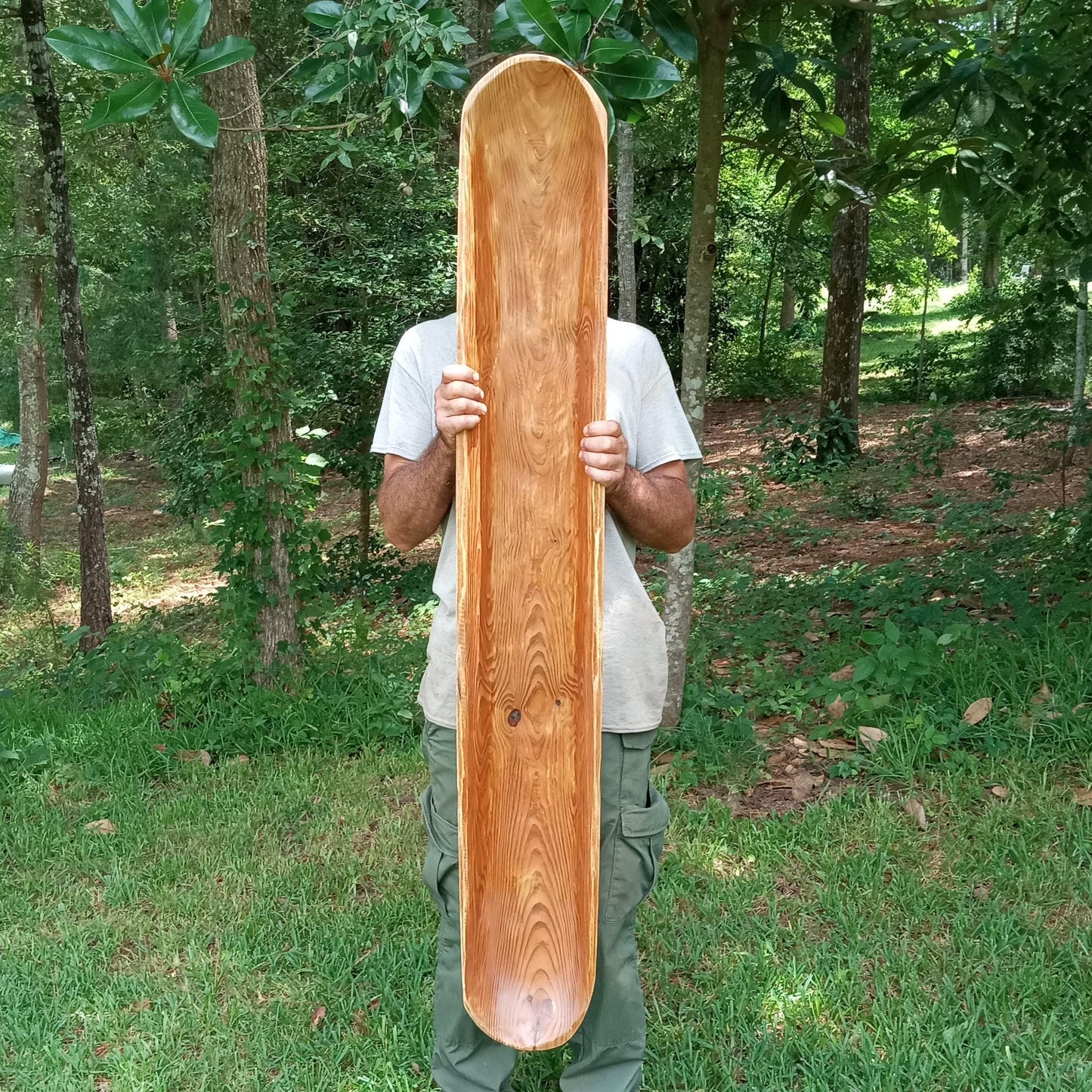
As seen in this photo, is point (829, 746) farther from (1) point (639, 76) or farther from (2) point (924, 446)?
(2) point (924, 446)

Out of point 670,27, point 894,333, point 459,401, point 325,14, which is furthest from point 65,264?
point 894,333

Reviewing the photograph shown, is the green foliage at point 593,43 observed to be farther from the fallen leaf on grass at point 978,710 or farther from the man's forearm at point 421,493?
the fallen leaf on grass at point 978,710

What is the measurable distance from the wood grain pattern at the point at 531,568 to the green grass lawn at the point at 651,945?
0.53 metres

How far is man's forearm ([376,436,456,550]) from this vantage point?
6.16ft

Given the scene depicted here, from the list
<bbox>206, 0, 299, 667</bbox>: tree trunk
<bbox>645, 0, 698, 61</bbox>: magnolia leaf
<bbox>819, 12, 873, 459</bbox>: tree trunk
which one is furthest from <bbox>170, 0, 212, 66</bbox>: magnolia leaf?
<bbox>819, 12, 873, 459</bbox>: tree trunk

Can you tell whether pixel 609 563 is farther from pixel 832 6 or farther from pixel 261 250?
pixel 261 250

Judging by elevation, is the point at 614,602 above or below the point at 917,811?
above

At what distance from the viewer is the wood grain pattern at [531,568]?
196 cm

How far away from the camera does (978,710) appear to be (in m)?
3.72

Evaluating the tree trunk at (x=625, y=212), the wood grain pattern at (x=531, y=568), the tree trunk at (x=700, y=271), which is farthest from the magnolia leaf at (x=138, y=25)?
the tree trunk at (x=625, y=212)

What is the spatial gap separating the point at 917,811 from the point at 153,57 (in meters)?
3.03

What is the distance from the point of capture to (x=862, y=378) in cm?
1697

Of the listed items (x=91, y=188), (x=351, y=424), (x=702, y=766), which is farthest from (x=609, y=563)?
(x=91, y=188)

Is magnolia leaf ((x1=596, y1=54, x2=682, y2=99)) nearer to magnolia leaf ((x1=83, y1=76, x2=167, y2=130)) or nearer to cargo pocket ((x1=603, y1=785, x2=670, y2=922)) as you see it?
magnolia leaf ((x1=83, y1=76, x2=167, y2=130))
